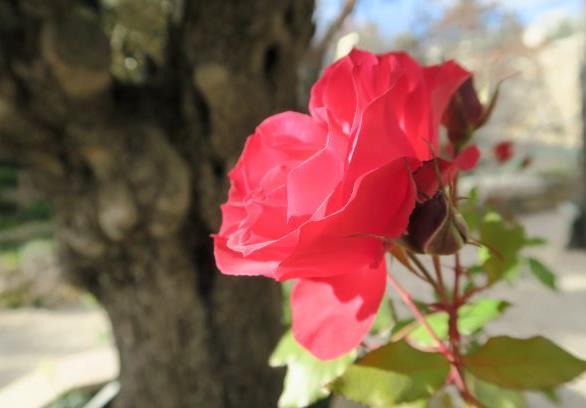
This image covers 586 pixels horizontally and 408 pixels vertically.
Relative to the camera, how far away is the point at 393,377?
25cm

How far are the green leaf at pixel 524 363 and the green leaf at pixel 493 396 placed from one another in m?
0.08

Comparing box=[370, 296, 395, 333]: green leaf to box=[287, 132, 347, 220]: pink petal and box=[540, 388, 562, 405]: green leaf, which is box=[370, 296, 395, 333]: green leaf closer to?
box=[540, 388, 562, 405]: green leaf

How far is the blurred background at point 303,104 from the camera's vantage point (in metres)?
0.91

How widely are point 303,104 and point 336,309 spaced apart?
2.18 feet

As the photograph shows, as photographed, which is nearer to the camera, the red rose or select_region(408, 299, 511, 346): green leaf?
the red rose

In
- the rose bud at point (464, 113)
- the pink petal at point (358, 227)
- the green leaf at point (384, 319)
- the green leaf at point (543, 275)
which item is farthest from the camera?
the green leaf at point (543, 275)

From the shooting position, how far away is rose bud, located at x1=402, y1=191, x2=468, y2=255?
20cm

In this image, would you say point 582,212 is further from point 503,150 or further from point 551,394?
point 551,394

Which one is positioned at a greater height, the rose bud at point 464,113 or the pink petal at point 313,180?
the rose bud at point 464,113

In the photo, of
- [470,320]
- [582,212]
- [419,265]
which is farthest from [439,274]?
[582,212]

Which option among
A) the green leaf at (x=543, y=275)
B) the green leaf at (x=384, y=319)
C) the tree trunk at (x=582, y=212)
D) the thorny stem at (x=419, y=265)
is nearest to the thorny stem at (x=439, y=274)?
the thorny stem at (x=419, y=265)

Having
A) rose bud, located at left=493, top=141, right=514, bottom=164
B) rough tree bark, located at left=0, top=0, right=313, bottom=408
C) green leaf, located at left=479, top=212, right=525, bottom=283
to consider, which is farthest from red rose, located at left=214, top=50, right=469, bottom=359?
rose bud, located at left=493, top=141, right=514, bottom=164

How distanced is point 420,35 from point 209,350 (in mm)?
4896

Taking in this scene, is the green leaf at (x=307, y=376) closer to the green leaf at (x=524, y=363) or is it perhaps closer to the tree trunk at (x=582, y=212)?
the green leaf at (x=524, y=363)
